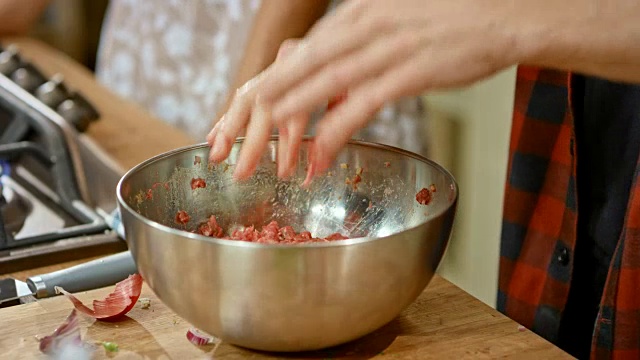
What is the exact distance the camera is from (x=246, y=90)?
77 cm

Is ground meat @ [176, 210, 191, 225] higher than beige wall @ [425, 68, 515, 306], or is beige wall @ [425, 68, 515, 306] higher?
ground meat @ [176, 210, 191, 225]

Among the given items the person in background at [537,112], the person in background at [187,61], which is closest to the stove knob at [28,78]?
the person in background at [187,61]

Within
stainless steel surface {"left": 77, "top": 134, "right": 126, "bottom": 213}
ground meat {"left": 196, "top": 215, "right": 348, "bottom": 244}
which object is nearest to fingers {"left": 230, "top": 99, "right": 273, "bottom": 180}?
ground meat {"left": 196, "top": 215, "right": 348, "bottom": 244}

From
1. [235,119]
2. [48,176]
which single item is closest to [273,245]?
[235,119]

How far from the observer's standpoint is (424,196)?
0.91 m

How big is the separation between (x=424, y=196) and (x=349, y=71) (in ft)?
0.87

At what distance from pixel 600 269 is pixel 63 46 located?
11.1ft

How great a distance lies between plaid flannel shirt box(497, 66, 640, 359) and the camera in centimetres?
102

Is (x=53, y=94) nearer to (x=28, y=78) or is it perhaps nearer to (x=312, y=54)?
(x=28, y=78)

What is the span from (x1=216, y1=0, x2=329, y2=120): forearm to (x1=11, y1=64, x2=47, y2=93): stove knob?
0.58m

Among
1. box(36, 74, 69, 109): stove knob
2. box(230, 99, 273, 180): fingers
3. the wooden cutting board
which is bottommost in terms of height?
the wooden cutting board

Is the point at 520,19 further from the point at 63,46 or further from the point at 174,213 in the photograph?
the point at 63,46

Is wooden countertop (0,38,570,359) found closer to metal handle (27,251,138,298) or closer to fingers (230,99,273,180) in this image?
metal handle (27,251,138,298)

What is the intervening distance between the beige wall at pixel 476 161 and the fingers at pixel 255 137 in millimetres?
1417
